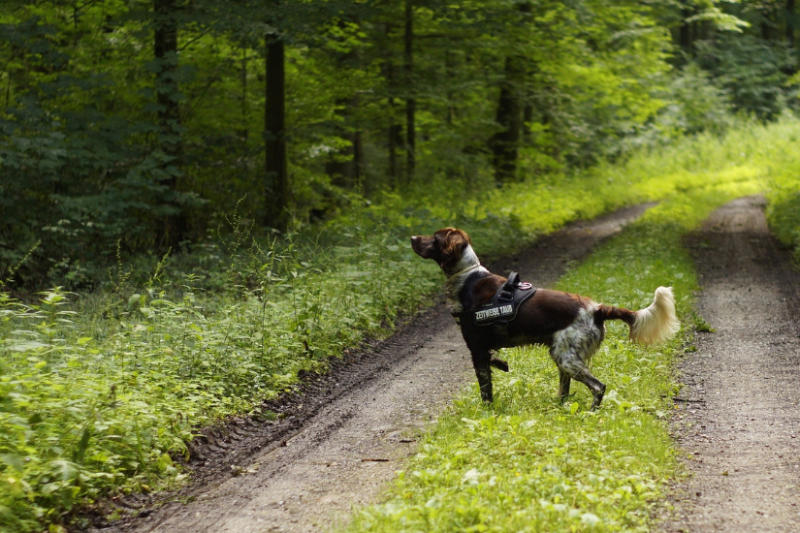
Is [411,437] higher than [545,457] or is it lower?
lower

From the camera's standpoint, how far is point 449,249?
281 inches

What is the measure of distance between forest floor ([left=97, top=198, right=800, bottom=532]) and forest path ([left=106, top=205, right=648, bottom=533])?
2cm

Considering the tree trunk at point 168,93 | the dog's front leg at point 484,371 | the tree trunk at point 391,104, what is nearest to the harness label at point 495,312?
the dog's front leg at point 484,371

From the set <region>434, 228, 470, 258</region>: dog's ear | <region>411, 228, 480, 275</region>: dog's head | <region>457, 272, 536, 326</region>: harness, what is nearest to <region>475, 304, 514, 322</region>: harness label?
<region>457, 272, 536, 326</region>: harness

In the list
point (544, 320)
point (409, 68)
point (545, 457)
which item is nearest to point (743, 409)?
point (544, 320)

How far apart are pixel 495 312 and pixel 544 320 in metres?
0.45

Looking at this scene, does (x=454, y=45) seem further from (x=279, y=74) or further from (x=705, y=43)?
(x=705, y=43)

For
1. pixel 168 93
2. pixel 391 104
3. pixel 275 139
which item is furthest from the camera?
pixel 391 104

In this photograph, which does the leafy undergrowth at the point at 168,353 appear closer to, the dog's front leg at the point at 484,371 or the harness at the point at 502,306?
the dog's front leg at the point at 484,371

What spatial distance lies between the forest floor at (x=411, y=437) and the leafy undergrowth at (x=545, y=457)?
261mm

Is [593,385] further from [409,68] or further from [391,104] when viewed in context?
[391,104]

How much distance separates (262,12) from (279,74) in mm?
2279

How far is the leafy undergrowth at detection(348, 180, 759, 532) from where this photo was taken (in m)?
4.58

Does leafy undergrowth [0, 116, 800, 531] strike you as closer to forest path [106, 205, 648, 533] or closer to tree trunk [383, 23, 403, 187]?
forest path [106, 205, 648, 533]
